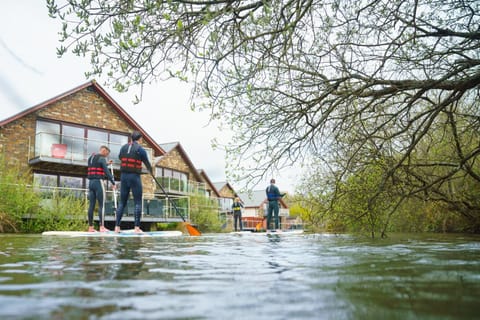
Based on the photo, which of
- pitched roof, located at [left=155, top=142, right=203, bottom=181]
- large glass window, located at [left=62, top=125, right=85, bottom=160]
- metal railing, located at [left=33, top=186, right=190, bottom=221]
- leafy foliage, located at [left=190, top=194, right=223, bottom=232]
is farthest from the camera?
pitched roof, located at [left=155, top=142, right=203, bottom=181]

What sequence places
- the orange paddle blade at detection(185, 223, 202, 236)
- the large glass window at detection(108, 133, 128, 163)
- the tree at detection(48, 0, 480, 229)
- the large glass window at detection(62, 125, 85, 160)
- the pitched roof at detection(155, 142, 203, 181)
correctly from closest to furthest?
1. the tree at detection(48, 0, 480, 229)
2. the orange paddle blade at detection(185, 223, 202, 236)
3. the large glass window at detection(62, 125, 85, 160)
4. the large glass window at detection(108, 133, 128, 163)
5. the pitched roof at detection(155, 142, 203, 181)

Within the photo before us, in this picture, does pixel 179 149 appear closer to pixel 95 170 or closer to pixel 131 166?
pixel 95 170

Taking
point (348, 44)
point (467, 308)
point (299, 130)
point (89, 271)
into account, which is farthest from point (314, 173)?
point (467, 308)

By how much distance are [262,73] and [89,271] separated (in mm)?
3919

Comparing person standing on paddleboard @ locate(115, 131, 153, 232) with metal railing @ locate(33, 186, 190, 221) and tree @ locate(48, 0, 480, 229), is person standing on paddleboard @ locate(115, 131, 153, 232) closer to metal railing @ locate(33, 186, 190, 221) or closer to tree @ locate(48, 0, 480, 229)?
tree @ locate(48, 0, 480, 229)

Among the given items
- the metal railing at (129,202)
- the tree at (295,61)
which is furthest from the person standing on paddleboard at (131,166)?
the metal railing at (129,202)

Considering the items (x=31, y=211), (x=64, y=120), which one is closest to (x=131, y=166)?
(x=31, y=211)

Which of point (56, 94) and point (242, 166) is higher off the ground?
point (56, 94)

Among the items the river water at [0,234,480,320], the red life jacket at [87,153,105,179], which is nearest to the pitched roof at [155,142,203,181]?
the red life jacket at [87,153,105,179]

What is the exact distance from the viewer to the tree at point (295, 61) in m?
4.45

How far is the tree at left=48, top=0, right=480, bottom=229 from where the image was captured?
4445 mm

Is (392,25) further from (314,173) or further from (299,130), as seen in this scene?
(314,173)

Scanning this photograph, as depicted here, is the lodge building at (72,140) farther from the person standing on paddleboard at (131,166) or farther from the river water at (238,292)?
the river water at (238,292)

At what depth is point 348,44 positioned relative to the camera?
6.02 meters
